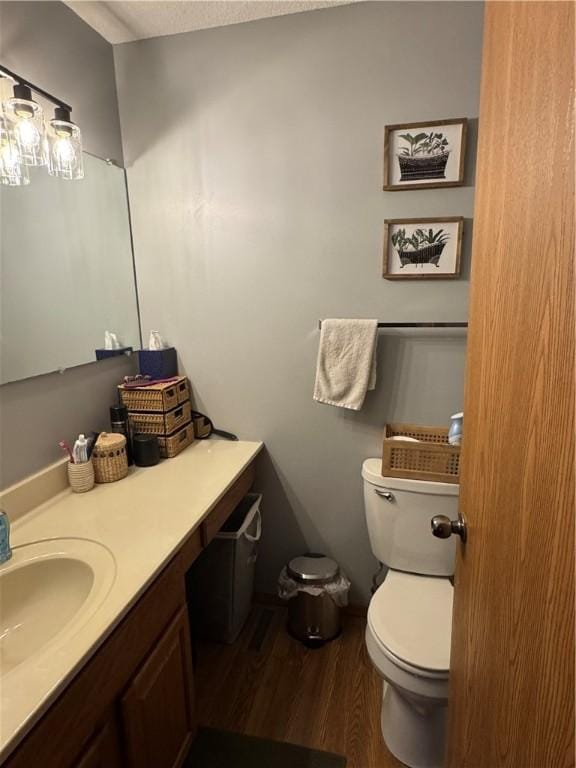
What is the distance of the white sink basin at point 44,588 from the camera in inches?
39.6

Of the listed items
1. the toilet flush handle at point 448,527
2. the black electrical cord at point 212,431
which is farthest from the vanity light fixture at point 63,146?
the toilet flush handle at point 448,527

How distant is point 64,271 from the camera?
1532 millimetres

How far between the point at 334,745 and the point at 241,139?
86.9 inches

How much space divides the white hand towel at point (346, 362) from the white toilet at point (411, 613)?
0.30m

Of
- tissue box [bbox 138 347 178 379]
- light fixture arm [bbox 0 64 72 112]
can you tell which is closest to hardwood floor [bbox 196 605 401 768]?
tissue box [bbox 138 347 178 379]

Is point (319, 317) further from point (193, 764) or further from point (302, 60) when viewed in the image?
point (193, 764)

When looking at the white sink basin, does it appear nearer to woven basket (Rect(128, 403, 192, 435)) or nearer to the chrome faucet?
the chrome faucet

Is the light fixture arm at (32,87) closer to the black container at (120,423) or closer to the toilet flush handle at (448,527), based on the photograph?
the black container at (120,423)

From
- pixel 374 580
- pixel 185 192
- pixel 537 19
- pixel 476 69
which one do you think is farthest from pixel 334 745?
pixel 476 69

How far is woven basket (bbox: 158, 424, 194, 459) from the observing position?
1733 mm

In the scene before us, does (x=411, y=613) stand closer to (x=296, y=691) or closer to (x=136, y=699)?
(x=296, y=691)

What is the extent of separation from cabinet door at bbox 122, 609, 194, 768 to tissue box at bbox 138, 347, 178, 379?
3.23 ft

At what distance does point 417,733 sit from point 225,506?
0.92 meters

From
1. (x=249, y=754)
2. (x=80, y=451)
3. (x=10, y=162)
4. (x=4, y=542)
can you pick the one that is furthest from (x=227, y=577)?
(x=10, y=162)
